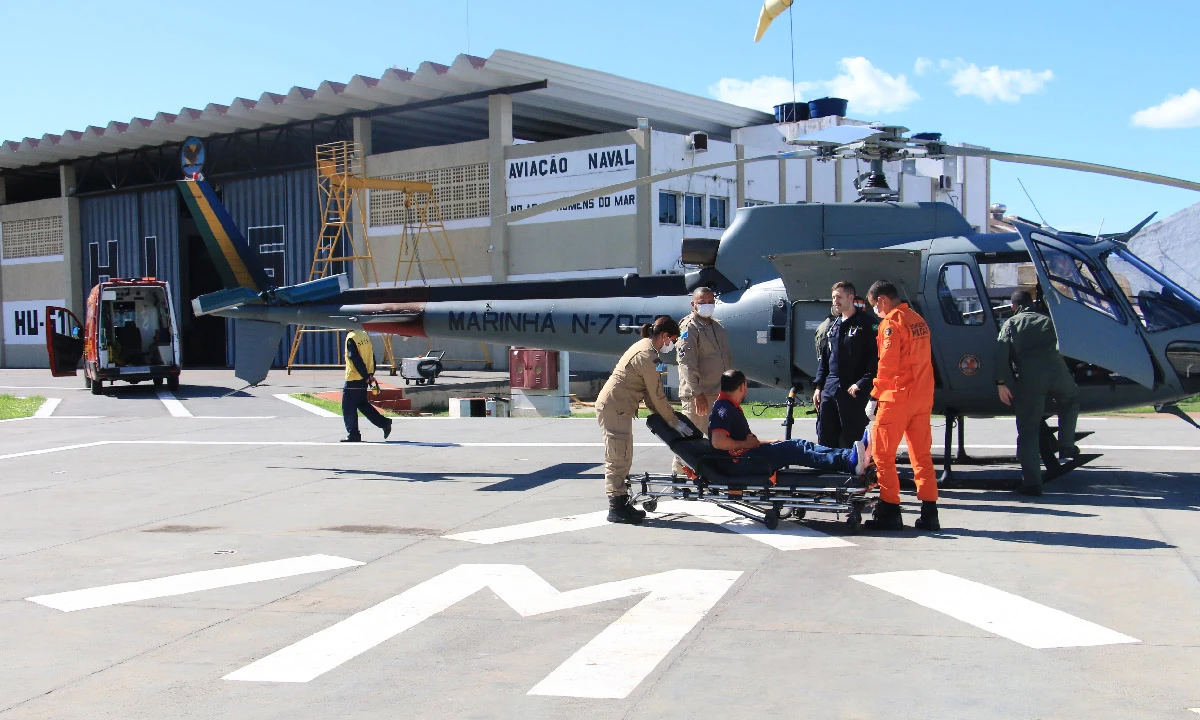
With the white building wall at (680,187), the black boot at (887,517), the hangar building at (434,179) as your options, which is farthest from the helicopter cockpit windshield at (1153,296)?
the white building wall at (680,187)

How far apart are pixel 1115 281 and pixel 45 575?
9030 mm

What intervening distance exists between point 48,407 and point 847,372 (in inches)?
806

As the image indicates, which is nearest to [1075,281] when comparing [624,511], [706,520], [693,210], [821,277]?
[821,277]

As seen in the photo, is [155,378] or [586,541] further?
[155,378]

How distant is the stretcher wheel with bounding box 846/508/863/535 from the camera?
7.55 m

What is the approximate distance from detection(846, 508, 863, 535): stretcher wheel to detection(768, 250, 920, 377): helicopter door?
107 inches

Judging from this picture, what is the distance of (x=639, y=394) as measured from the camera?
8164 millimetres

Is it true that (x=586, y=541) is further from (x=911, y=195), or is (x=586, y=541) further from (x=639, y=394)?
(x=911, y=195)

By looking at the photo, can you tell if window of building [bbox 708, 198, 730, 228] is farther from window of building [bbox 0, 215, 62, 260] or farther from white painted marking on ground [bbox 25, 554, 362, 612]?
window of building [bbox 0, 215, 62, 260]

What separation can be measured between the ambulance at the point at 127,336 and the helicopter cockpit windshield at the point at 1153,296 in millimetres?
23784

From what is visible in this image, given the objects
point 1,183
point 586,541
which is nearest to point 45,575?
point 586,541

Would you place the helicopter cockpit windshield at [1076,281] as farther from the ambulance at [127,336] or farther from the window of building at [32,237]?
the window of building at [32,237]

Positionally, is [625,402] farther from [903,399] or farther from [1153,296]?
[1153,296]

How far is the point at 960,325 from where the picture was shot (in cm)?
956
